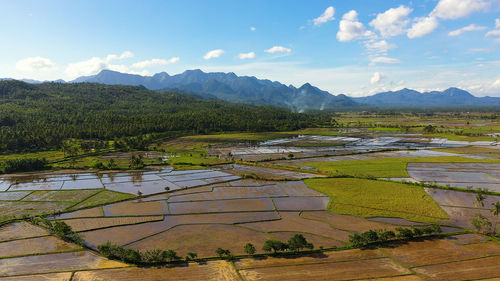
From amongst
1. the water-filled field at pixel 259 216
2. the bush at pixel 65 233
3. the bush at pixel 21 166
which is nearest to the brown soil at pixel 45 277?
the water-filled field at pixel 259 216

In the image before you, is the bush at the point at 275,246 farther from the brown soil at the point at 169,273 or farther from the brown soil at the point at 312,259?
the brown soil at the point at 169,273

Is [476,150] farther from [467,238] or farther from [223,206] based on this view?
[223,206]

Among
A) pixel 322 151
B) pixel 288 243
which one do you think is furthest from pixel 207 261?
pixel 322 151

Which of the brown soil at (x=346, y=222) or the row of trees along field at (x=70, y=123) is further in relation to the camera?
the row of trees along field at (x=70, y=123)

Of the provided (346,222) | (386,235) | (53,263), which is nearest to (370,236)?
(386,235)

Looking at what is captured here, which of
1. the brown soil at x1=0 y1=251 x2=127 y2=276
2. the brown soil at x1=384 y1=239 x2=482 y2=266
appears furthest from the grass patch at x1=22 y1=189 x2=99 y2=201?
the brown soil at x1=384 y1=239 x2=482 y2=266

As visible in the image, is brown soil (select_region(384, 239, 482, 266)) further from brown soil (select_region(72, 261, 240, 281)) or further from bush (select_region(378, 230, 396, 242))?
brown soil (select_region(72, 261, 240, 281))
